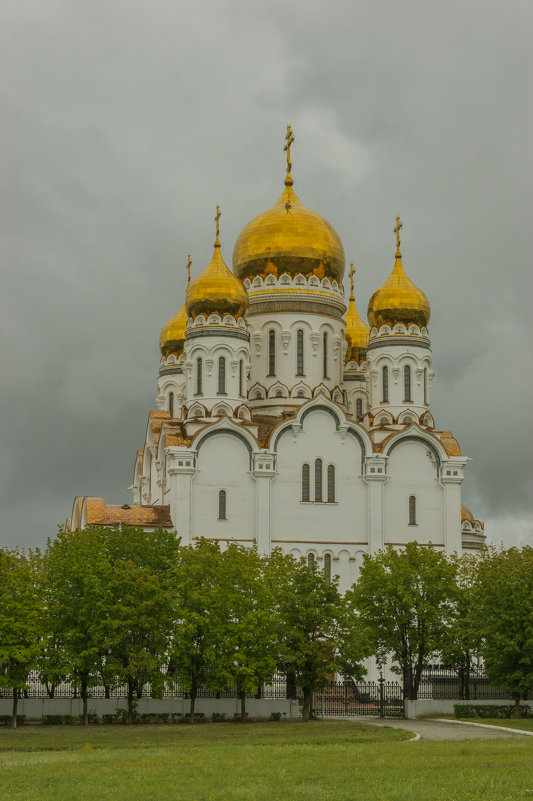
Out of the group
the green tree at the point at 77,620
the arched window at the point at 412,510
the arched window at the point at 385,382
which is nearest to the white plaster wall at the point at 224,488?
the arched window at the point at 412,510

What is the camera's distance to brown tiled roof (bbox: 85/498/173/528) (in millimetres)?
48812

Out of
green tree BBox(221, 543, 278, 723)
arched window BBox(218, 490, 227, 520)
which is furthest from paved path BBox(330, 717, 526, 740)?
arched window BBox(218, 490, 227, 520)

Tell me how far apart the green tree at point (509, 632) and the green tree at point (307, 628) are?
4.67 metres

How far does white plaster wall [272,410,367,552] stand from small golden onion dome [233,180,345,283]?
809 cm

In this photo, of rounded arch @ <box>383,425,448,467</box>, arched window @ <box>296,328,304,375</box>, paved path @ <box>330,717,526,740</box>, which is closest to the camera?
paved path @ <box>330,717,526,740</box>

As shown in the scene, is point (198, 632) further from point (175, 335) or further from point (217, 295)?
point (175, 335)

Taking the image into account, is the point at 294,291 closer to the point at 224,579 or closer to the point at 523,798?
the point at 224,579

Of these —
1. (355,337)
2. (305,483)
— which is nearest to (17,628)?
(305,483)

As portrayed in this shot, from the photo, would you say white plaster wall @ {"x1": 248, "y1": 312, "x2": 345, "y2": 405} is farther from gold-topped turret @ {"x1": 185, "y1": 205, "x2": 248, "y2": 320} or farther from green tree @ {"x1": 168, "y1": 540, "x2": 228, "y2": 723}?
green tree @ {"x1": 168, "y1": 540, "x2": 228, "y2": 723}

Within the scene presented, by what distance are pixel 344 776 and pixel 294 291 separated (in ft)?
122

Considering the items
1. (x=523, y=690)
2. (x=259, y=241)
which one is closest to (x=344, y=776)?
(x=523, y=690)

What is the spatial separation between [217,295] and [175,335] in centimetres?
1273

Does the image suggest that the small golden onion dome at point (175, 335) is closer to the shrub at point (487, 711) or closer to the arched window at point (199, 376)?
the arched window at point (199, 376)

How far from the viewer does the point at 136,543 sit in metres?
42.3
